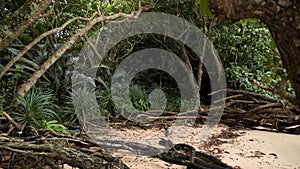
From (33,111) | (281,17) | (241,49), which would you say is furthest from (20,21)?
(241,49)

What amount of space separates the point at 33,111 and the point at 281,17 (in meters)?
2.17

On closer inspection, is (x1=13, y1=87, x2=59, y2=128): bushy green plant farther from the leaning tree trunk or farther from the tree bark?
the leaning tree trunk

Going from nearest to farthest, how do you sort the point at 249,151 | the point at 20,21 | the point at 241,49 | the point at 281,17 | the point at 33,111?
the point at 281,17, the point at 249,151, the point at 33,111, the point at 20,21, the point at 241,49

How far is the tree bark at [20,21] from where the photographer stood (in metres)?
2.15

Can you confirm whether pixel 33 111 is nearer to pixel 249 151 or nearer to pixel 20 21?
pixel 20 21

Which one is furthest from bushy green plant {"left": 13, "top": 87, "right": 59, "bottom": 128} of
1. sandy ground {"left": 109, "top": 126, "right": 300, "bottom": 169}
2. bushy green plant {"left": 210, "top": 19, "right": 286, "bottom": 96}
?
bushy green plant {"left": 210, "top": 19, "right": 286, "bottom": 96}

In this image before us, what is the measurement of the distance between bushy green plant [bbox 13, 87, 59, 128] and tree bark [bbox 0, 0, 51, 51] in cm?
43

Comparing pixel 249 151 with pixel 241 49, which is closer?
pixel 249 151

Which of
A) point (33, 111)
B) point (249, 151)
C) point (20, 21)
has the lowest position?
point (249, 151)

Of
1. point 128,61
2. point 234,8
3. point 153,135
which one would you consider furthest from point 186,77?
point 234,8

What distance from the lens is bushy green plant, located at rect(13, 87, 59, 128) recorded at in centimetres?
211

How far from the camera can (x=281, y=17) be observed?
13.0 inches

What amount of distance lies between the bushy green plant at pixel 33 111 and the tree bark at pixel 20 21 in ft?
1.41

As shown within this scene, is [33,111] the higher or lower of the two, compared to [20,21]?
lower
